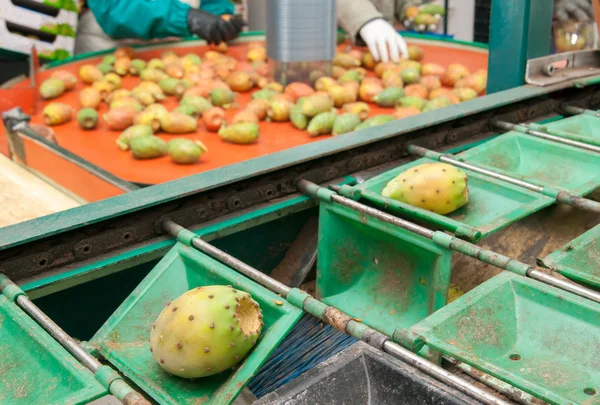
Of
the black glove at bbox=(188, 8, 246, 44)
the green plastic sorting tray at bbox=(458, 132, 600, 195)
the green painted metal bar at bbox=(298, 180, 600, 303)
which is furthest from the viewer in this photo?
the black glove at bbox=(188, 8, 246, 44)

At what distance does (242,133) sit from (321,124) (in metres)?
0.28

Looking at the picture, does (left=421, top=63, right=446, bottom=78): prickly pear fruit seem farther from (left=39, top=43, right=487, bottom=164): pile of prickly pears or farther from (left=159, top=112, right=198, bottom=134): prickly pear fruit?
(left=159, top=112, right=198, bottom=134): prickly pear fruit

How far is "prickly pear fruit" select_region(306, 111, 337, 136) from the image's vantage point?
2379 mm

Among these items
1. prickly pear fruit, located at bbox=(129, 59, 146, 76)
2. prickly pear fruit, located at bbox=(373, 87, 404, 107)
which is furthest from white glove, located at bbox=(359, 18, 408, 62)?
prickly pear fruit, located at bbox=(129, 59, 146, 76)

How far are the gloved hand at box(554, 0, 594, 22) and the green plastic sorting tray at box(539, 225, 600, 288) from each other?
2251 mm

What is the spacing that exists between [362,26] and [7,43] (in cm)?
191

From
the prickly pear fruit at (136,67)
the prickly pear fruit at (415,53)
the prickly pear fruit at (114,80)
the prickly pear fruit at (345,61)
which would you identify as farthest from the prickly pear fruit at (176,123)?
the prickly pear fruit at (415,53)

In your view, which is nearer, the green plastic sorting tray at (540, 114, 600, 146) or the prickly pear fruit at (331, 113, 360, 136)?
the green plastic sorting tray at (540, 114, 600, 146)

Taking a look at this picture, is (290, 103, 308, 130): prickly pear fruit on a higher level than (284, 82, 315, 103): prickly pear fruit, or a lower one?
lower

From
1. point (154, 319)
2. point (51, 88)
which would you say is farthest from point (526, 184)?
point (51, 88)

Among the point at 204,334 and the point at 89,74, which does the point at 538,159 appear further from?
the point at 89,74

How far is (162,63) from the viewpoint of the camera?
319cm

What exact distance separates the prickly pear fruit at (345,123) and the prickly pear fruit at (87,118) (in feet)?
2.94

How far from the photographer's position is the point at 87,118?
251cm
